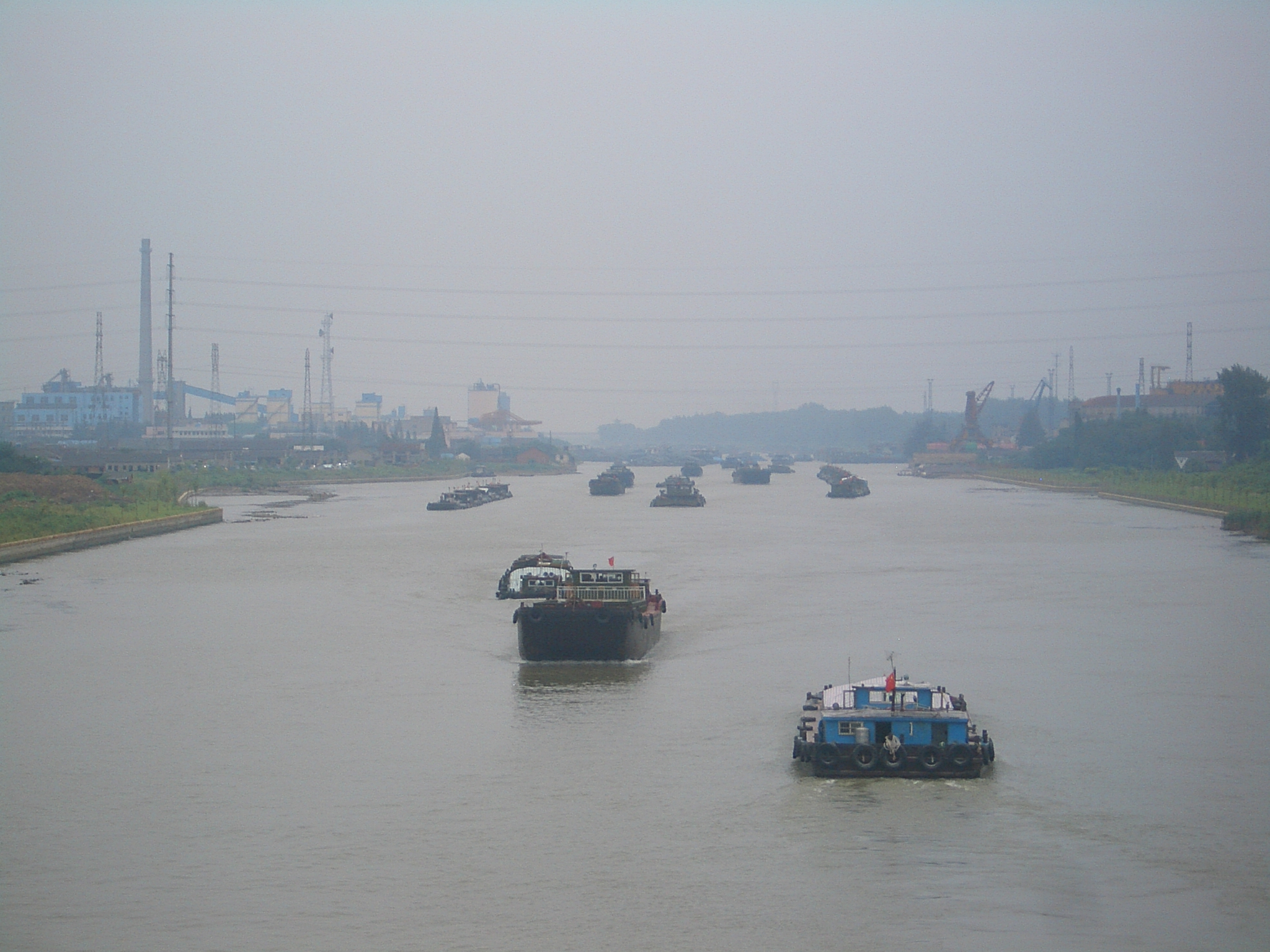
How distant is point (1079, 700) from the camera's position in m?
12.2

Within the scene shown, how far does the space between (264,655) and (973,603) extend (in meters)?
9.81

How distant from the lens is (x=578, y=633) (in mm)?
14469

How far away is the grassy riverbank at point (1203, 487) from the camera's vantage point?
3209 cm

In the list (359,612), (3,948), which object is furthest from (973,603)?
(3,948)

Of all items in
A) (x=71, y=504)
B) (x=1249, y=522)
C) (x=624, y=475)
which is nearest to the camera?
(x=1249, y=522)

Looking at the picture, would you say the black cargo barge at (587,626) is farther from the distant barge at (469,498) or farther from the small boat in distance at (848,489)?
the small boat in distance at (848,489)

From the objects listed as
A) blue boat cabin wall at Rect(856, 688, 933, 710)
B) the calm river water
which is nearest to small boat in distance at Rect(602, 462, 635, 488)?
the calm river water

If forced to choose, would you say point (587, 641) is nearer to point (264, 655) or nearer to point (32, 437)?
point (264, 655)

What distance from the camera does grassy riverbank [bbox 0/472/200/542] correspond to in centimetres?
2775

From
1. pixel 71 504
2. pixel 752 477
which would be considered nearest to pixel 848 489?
pixel 752 477

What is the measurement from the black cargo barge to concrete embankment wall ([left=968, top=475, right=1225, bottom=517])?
86.4ft

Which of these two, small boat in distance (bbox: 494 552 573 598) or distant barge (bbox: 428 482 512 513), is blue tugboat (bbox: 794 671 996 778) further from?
distant barge (bbox: 428 482 512 513)

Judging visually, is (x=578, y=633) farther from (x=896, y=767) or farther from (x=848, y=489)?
(x=848, y=489)

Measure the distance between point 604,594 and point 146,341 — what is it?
7437 centimetres
